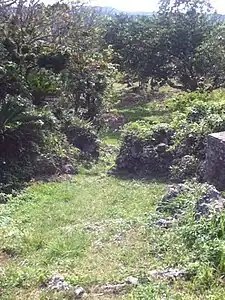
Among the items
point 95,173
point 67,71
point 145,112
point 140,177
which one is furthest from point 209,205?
point 145,112

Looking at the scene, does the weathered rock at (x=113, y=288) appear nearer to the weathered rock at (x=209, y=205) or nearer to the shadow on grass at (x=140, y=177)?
the weathered rock at (x=209, y=205)

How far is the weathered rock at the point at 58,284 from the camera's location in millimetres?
5039

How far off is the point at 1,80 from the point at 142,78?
1517cm

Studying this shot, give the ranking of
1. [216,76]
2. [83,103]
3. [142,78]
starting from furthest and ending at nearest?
[142,78]
[216,76]
[83,103]

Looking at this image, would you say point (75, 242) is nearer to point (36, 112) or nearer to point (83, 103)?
point (36, 112)

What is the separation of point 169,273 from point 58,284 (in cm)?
101

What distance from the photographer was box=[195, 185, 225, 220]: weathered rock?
6.19 m

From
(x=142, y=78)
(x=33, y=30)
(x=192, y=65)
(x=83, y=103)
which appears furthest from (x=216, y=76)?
(x=33, y=30)

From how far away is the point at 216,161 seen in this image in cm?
977

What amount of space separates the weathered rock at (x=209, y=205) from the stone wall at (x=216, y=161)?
2.72 metres

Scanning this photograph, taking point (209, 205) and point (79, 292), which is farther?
point (209, 205)

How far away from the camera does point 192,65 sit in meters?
24.6

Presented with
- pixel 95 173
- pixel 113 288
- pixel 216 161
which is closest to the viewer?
pixel 113 288

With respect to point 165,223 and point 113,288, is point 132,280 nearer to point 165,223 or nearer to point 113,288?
point 113,288
